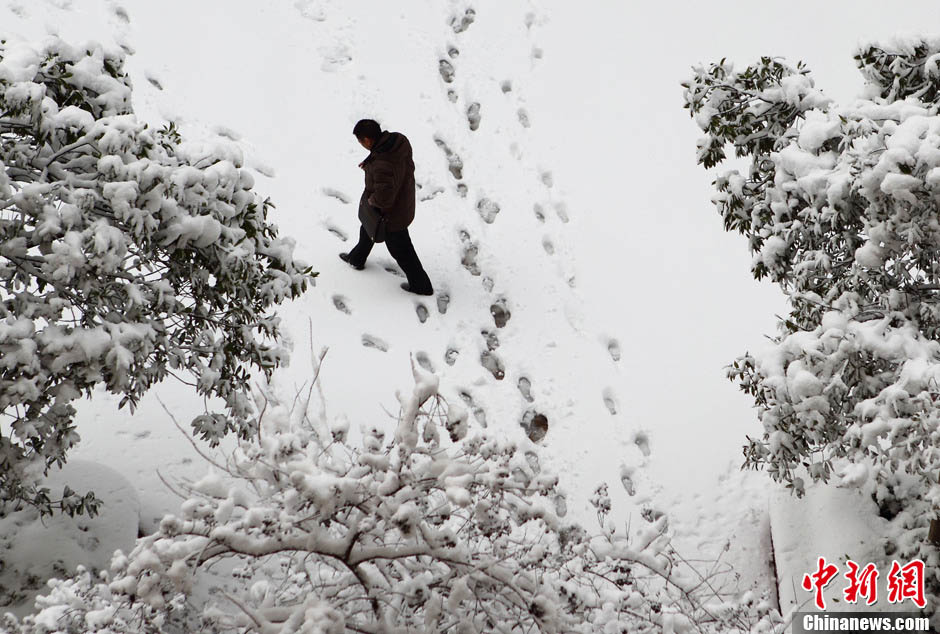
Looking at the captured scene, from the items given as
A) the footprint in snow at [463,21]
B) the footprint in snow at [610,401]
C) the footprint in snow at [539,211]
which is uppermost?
the footprint in snow at [463,21]

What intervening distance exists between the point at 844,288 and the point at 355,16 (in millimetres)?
7471

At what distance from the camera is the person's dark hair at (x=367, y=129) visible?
5.71 metres

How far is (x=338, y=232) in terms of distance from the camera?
7078 mm

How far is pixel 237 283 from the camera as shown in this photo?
3.71 m

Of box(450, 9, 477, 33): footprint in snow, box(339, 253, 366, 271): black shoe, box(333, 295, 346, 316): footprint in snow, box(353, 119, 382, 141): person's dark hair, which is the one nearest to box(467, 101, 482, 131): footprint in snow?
box(450, 9, 477, 33): footprint in snow

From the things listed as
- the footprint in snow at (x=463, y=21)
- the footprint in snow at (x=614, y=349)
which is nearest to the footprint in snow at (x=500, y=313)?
the footprint in snow at (x=614, y=349)

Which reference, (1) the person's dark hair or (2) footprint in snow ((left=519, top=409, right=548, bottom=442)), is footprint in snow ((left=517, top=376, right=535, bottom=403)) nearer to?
(2) footprint in snow ((left=519, top=409, right=548, bottom=442))

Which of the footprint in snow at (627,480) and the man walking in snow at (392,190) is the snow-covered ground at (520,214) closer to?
the footprint in snow at (627,480)

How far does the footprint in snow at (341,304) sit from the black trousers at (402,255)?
0.37 metres

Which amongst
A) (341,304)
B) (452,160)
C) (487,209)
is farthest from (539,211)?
(341,304)

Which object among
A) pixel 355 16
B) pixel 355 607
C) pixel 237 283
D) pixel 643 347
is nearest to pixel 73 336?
pixel 237 283

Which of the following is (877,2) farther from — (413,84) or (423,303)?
(423,303)

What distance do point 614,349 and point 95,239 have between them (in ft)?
13.6

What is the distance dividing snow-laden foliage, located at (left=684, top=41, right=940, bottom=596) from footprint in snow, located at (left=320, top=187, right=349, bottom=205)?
3991mm
